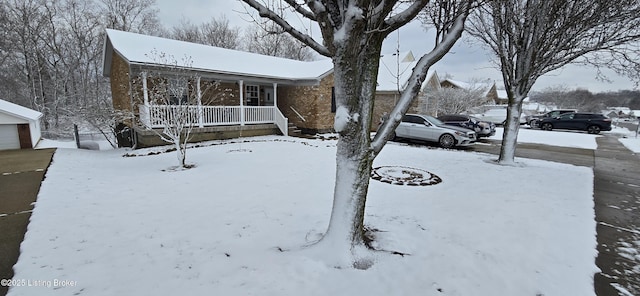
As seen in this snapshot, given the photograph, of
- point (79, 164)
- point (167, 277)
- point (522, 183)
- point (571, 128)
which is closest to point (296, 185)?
point (167, 277)

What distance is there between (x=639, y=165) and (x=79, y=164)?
57.8 feet

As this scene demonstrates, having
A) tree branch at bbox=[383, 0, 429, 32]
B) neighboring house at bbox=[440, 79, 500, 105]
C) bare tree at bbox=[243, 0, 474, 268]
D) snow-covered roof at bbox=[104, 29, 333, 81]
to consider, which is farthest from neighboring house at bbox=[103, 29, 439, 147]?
neighboring house at bbox=[440, 79, 500, 105]

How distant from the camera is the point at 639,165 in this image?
29.8 ft

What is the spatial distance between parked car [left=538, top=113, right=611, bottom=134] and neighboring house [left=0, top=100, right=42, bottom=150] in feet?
101

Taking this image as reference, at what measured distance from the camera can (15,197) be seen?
5.11 m

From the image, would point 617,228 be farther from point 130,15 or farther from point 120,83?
point 130,15

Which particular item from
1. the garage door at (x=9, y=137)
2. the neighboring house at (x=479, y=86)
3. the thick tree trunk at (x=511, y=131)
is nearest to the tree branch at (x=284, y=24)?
the thick tree trunk at (x=511, y=131)

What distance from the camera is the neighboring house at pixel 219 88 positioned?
10352 millimetres

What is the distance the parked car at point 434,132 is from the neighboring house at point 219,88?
8.82ft

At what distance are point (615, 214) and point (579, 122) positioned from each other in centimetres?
2029

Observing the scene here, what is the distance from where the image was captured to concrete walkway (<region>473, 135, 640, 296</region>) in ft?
9.90

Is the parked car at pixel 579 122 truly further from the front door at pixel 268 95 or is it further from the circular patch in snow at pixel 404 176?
the front door at pixel 268 95

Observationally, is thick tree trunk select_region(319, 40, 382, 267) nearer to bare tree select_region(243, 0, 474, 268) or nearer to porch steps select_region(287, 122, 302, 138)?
bare tree select_region(243, 0, 474, 268)

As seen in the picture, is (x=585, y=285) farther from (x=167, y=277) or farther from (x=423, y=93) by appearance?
(x=423, y=93)
